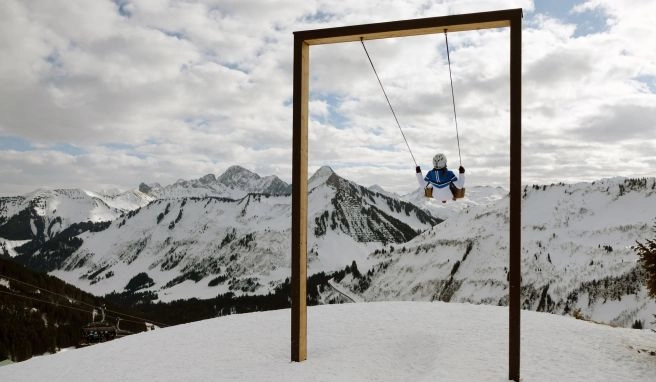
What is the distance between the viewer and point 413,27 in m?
12.9

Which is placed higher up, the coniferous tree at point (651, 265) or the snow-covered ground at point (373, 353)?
the coniferous tree at point (651, 265)

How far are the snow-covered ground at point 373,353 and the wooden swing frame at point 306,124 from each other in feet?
4.13

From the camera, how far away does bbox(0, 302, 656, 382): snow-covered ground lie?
513 inches

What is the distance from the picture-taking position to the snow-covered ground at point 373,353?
13.0 meters

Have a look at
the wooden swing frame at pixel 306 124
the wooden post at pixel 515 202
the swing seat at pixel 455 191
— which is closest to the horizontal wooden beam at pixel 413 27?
the wooden swing frame at pixel 306 124

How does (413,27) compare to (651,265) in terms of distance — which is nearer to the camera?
(413,27)

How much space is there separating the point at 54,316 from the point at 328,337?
4516 inches

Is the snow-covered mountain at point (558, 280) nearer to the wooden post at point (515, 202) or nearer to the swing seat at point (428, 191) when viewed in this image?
the swing seat at point (428, 191)

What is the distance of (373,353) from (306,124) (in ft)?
21.7

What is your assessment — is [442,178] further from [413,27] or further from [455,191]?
[413,27]

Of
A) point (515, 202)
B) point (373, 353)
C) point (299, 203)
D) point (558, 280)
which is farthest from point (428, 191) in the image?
point (558, 280)

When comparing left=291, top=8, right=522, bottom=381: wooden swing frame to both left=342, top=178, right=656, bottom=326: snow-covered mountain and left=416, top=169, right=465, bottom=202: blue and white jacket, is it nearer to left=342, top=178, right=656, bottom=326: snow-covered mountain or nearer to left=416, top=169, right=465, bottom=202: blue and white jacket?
left=416, top=169, right=465, bottom=202: blue and white jacket

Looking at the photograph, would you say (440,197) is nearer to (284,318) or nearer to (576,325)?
(576,325)

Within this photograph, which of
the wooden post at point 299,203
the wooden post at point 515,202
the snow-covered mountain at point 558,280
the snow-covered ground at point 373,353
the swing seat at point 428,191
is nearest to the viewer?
the wooden post at point 515,202
